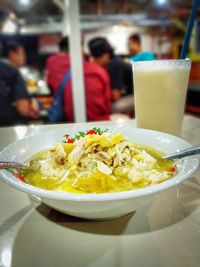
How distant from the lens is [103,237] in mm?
572

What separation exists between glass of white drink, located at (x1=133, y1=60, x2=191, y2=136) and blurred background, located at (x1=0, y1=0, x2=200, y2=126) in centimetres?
514

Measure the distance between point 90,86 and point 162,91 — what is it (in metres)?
1.95

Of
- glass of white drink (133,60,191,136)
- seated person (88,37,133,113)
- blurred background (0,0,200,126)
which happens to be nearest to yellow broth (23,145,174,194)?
glass of white drink (133,60,191,136)

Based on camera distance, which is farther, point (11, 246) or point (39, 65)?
point (39, 65)

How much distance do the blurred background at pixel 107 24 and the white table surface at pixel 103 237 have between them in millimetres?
5597

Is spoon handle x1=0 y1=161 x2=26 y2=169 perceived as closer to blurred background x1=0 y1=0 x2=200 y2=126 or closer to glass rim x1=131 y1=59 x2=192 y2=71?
glass rim x1=131 y1=59 x2=192 y2=71

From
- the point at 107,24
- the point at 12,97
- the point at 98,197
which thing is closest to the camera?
the point at 98,197

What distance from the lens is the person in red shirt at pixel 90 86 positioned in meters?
2.95

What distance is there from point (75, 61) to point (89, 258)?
2603mm

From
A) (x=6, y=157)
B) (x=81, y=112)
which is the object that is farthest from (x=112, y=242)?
(x=81, y=112)

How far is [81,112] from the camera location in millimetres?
3014

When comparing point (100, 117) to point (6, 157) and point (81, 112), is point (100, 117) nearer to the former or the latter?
point (81, 112)

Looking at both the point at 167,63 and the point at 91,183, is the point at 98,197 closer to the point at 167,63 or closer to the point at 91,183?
the point at 91,183

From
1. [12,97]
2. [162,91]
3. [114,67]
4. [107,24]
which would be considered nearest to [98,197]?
[162,91]
